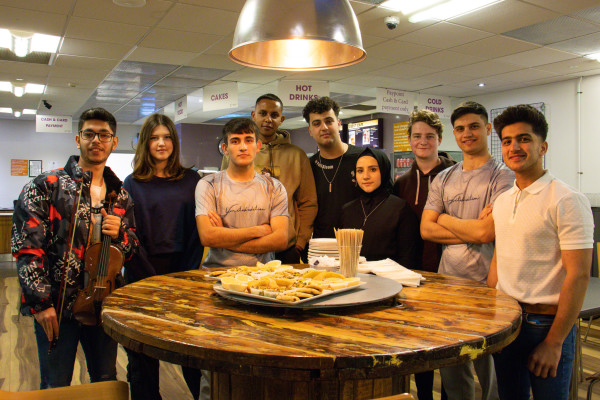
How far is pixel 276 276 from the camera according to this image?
1.68m

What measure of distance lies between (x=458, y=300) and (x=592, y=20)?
5.09 meters

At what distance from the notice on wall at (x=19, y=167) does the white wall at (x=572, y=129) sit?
1291cm

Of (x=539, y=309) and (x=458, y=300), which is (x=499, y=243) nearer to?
(x=539, y=309)

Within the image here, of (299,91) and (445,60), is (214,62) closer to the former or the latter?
(299,91)

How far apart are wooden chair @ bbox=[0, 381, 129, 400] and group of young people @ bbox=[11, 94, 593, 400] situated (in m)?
0.53

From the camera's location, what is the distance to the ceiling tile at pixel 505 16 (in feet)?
16.2

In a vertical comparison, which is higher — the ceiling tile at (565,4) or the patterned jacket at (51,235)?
the ceiling tile at (565,4)

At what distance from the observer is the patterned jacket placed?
1914mm

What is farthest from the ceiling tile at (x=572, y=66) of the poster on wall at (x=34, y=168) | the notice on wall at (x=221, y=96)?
the poster on wall at (x=34, y=168)

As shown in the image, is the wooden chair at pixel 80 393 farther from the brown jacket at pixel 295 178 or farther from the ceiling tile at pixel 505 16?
→ the ceiling tile at pixel 505 16

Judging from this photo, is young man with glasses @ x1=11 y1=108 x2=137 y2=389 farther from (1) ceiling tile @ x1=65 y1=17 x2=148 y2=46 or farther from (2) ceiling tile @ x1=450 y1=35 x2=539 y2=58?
(2) ceiling tile @ x1=450 y1=35 x2=539 y2=58

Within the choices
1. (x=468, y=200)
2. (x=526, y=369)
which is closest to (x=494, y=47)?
(x=468, y=200)

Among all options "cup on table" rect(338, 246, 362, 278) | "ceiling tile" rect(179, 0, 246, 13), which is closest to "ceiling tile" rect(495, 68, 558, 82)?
"ceiling tile" rect(179, 0, 246, 13)

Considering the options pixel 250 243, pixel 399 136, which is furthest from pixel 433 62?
pixel 250 243
